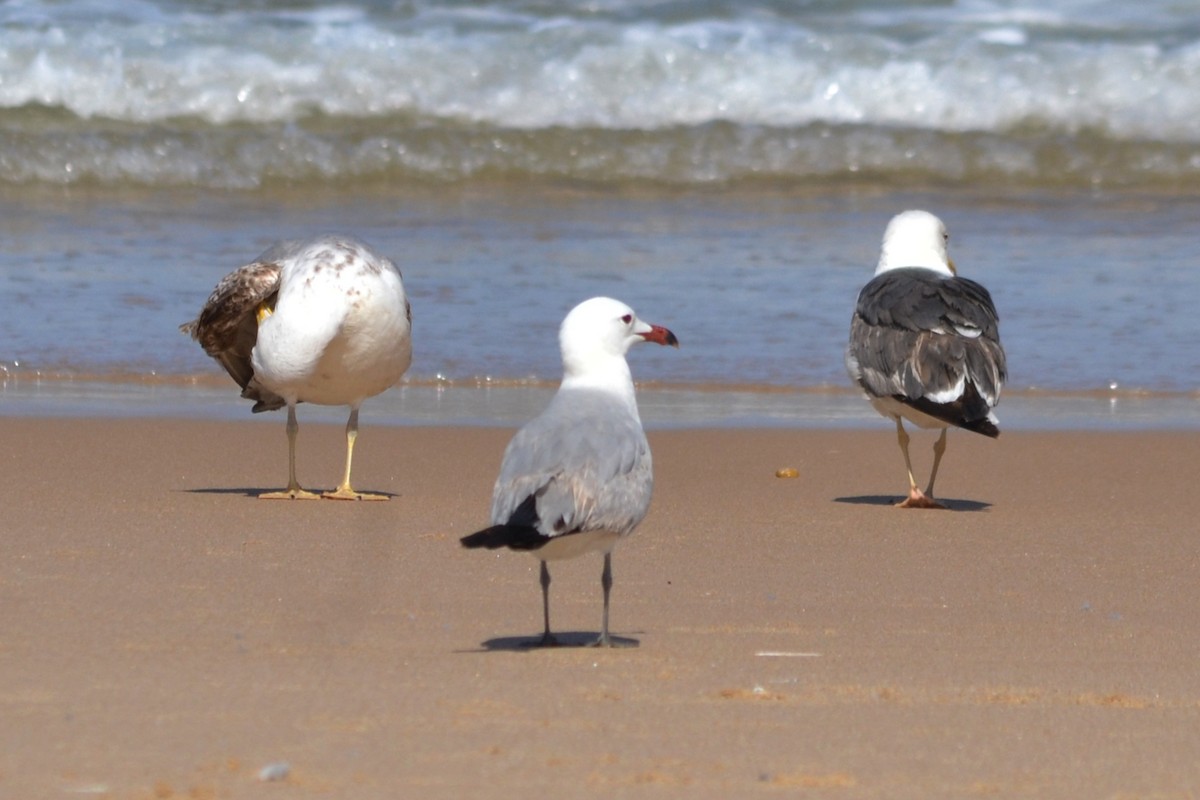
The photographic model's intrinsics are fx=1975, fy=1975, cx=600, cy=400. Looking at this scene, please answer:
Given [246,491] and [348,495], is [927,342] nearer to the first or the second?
[348,495]

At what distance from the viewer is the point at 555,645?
15.3 ft

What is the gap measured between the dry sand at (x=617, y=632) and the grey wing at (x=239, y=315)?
43cm

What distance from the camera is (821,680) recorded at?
4.32 metres

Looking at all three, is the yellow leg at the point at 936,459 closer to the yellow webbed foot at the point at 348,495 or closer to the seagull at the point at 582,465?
the yellow webbed foot at the point at 348,495

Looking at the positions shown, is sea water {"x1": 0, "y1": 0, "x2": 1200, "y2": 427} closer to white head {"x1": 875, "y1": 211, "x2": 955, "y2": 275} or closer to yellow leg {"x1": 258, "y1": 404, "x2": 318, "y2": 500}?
white head {"x1": 875, "y1": 211, "x2": 955, "y2": 275}

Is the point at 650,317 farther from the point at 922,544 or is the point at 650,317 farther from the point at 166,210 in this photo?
the point at 166,210

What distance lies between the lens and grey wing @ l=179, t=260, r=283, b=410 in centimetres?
732

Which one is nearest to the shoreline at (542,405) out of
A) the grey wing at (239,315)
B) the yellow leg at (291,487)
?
the grey wing at (239,315)

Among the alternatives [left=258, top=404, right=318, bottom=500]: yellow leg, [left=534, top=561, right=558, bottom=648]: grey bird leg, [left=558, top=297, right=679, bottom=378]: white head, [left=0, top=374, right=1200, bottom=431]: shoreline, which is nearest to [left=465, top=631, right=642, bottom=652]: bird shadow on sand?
[left=534, top=561, right=558, bottom=648]: grey bird leg

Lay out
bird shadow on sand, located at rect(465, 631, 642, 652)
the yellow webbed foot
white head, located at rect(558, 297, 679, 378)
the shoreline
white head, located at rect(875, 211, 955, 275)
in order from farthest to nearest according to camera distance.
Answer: the shoreline < white head, located at rect(875, 211, 955, 275) < the yellow webbed foot < white head, located at rect(558, 297, 679, 378) < bird shadow on sand, located at rect(465, 631, 642, 652)

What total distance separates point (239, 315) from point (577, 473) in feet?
10.5

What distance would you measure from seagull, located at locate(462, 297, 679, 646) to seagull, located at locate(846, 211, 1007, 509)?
92.6 inches

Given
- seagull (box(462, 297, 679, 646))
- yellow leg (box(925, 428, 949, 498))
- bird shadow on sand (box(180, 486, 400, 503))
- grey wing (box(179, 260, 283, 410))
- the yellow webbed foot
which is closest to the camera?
seagull (box(462, 297, 679, 646))

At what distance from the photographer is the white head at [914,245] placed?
840 centimetres
